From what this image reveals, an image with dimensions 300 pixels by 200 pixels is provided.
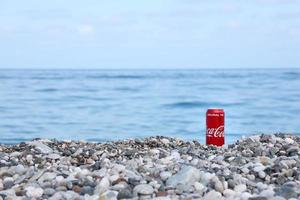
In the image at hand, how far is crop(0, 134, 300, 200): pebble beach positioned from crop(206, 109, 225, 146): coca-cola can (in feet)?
1.34

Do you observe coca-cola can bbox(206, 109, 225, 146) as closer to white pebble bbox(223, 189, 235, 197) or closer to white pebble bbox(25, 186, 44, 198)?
white pebble bbox(223, 189, 235, 197)

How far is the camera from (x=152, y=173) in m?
4.82

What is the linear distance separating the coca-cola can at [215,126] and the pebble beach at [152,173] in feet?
1.34

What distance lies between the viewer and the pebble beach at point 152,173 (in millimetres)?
4316

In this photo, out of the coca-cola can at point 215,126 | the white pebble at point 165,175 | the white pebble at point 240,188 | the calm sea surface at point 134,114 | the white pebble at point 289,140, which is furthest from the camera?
the calm sea surface at point 134,114

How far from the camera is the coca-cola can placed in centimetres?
694

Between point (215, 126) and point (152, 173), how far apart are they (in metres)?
2.26

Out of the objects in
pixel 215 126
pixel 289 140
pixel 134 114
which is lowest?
pixel 134 114

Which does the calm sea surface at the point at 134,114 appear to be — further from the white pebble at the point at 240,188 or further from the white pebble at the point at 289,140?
A: the white pebble at the point at 240,188

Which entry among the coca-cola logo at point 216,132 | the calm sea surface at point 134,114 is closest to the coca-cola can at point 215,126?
the coca-cola logo at point 216,132

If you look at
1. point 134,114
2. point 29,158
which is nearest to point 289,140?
point 29,158

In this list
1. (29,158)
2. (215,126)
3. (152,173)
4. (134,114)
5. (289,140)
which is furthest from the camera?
(134,114)

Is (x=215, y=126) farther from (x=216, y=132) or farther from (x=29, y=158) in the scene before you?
(x=29, y=158)

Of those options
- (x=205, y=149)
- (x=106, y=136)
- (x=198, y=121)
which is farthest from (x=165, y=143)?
(x=198, y=121)
